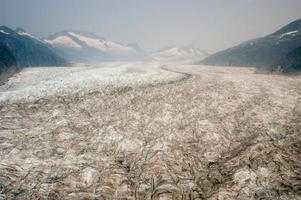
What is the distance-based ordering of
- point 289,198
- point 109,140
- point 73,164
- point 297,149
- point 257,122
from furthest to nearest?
point 257,122
point 109,140
point 297,149
point 73,164
point 289,198

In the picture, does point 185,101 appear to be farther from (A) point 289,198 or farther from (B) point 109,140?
(A) point 289,198

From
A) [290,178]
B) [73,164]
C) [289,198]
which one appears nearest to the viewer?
[289,198]

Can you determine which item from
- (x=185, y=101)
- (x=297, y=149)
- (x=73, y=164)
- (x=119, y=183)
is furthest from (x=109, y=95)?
(x=297, y=149)

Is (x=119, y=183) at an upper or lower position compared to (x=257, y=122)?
lower

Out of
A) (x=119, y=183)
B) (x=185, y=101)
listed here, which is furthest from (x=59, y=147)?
(x=185, y=101)

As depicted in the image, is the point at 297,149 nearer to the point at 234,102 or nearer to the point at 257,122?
the point at 257,122

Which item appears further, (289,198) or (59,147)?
(59,147)

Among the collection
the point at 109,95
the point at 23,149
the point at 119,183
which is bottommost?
the point at 119,183
